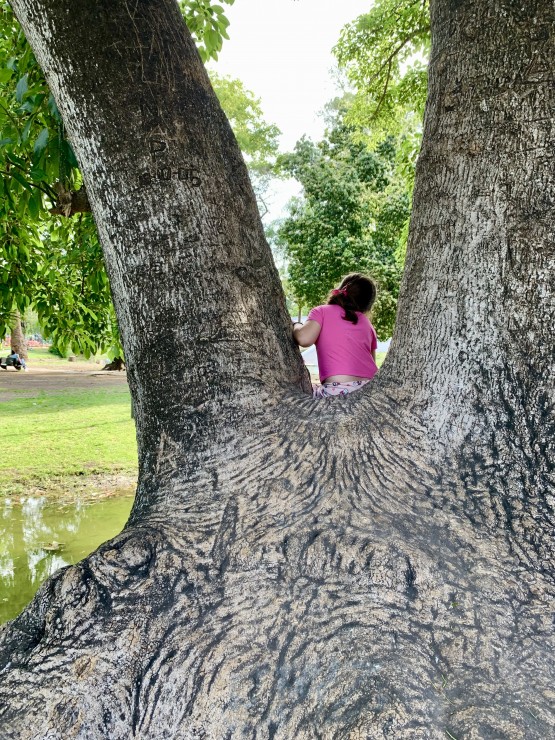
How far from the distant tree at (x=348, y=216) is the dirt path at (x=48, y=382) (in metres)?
7.73

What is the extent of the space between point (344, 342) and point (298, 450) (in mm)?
1678

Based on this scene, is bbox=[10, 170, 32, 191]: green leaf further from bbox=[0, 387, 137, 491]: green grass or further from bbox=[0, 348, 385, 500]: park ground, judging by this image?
bbox=[0, 387, 137, 491]: green grass

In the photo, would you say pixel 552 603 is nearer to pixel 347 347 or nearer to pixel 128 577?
pixel 128 577

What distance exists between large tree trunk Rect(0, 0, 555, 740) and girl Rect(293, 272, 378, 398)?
1.11 m

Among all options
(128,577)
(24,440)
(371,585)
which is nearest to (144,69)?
(128,577)

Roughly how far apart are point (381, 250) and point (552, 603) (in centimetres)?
1912

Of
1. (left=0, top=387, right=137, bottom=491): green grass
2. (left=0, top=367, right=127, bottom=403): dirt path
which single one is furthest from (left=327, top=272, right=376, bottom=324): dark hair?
(left=0, top=367, right=127, bottom=403): dirt path

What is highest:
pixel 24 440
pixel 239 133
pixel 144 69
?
pixel 239 133

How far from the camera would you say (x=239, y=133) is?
2556 cm

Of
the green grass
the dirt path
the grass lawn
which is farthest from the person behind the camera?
the grass lawn

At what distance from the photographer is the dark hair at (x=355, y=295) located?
3953mm

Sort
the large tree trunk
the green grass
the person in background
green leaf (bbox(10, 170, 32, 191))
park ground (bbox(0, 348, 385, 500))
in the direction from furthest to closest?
the person in background → the green grass → park ground (bbox(0, 348, 385, 500)) → green leaf (bbox(10, 170, 32, 191)) → the large tree trunk

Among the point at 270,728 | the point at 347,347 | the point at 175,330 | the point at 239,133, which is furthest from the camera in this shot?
the point at 239,133

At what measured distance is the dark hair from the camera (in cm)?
395
